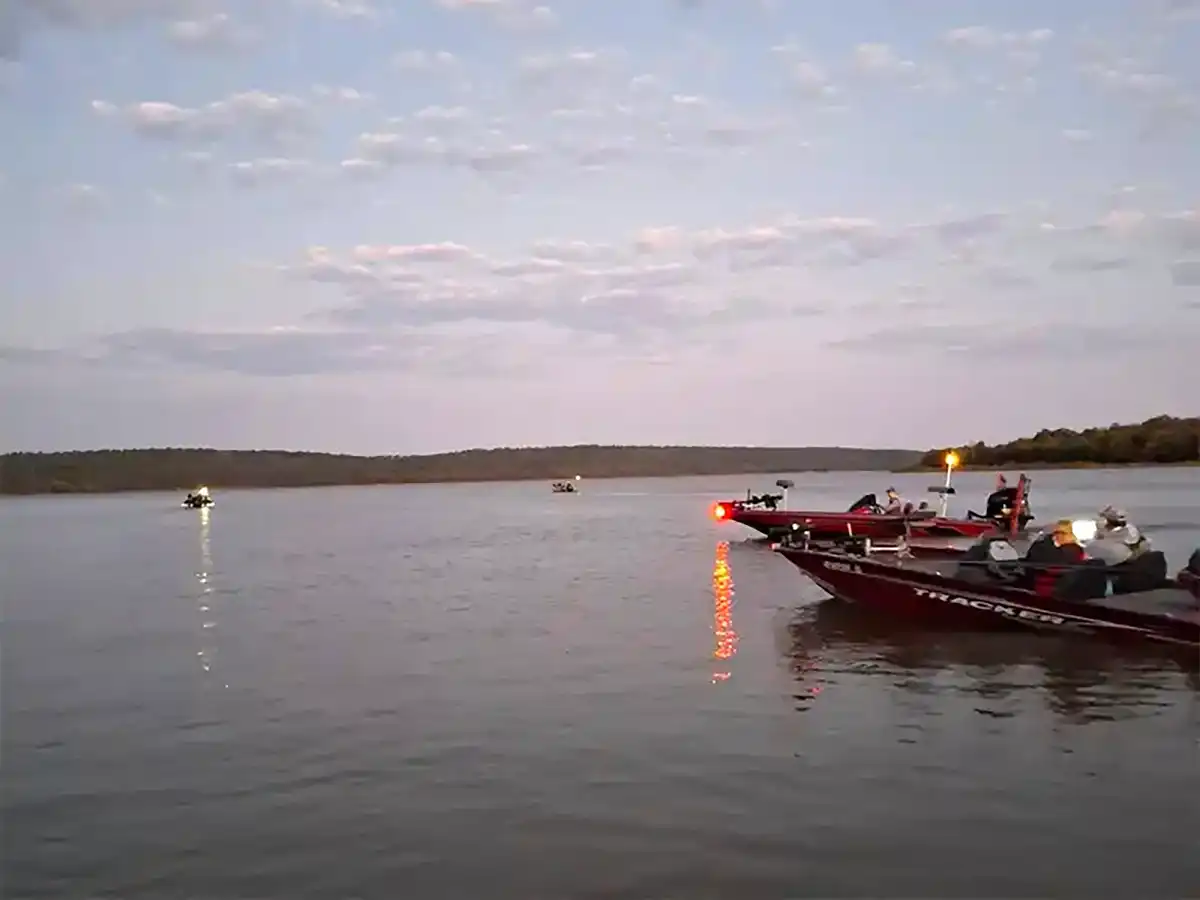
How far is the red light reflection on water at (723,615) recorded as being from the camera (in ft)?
59.4

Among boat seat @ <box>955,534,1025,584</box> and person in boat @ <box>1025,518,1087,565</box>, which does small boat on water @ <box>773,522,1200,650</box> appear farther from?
person in boat @ <box>1025,518,1087,565</box>

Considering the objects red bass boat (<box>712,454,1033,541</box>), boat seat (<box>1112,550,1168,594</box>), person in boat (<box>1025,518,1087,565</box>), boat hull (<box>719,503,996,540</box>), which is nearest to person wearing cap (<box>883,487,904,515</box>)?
red bass boat (<box>712,454,1033,541</box>)

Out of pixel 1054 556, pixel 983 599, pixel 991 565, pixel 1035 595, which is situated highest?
pixel 1054 556

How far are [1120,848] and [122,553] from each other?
42.4 m

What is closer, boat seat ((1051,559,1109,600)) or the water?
the water

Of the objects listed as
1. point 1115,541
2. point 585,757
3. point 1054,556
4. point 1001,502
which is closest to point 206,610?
point 585,757

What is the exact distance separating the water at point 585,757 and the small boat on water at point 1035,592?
41 centimetres

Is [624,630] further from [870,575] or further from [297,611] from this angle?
[297,611]

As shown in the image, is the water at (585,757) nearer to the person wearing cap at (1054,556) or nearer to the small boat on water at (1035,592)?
the small boat on water at (1035,592)

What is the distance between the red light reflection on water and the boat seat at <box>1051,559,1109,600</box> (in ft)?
15.7

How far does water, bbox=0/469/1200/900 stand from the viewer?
8906mm

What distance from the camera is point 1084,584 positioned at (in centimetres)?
1708

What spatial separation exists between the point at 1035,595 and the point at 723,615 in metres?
6.68

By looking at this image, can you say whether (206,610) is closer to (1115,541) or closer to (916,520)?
(1115,541)
